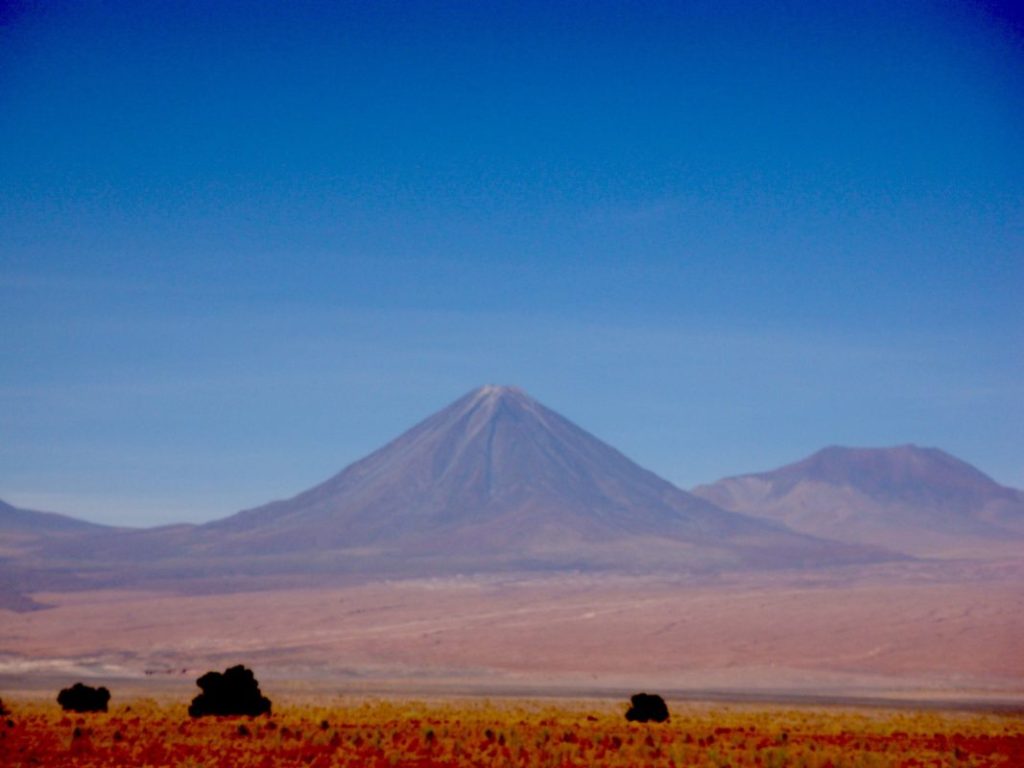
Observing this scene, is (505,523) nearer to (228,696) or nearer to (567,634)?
(567,634)

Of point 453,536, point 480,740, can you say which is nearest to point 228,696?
point 480,740

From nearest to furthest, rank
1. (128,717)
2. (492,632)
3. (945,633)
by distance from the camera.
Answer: (128,717) → (945,633) → (492,632)

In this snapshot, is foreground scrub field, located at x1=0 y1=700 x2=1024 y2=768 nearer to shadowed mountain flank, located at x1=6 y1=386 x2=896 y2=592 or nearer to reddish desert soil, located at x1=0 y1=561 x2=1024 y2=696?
reddish desert soil, located at x1=0 y1=561 x2=1024 y2=696

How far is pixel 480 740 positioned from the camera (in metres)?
25.1

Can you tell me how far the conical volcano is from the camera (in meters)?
146

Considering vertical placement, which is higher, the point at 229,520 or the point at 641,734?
the point at 229,520

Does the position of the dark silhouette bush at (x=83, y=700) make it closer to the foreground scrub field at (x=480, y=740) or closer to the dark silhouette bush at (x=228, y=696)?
the foreground scrub field at (x=480, y=740)

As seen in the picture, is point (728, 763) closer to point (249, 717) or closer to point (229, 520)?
point (249, 717)

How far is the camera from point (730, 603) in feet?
317

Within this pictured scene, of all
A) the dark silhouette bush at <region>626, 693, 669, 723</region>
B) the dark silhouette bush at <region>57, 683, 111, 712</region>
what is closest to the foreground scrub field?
the dark silhouette bush at <region>57, 683, 111, 712</region>

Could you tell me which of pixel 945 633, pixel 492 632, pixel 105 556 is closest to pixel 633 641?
pixel 492 632

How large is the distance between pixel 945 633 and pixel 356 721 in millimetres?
54208

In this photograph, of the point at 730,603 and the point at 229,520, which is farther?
the point at 229,520

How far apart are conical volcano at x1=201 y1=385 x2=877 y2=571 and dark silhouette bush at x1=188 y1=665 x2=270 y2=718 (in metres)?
103
